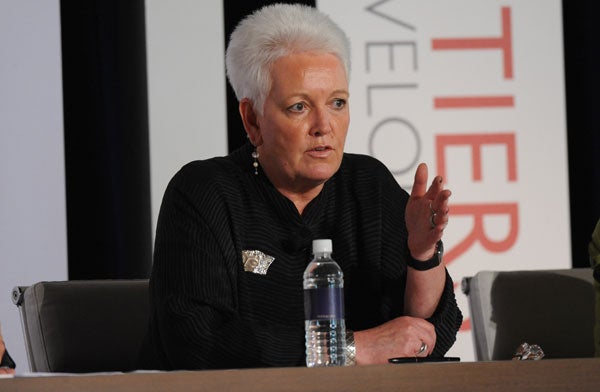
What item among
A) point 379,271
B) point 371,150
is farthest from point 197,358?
point 371,150

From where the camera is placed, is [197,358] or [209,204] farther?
[209,204]

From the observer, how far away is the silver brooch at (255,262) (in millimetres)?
2021

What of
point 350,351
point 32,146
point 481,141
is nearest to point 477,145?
point 481,141

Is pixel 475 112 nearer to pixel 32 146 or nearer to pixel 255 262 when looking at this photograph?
pixel 32 146

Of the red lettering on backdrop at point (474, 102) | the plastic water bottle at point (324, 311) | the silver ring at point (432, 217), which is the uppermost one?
the red lettering on backdrop at point (474, 102)

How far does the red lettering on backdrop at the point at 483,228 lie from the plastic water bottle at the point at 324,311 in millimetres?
1875

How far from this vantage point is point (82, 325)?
83.8 inches

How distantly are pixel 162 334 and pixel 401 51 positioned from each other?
6.72ft

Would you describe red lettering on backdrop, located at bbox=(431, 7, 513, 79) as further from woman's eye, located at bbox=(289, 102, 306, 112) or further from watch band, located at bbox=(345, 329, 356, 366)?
watch band, located at bbox=(345, 329, 356, 366)

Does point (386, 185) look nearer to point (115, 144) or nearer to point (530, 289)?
point (530, 289)

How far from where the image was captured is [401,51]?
365cm

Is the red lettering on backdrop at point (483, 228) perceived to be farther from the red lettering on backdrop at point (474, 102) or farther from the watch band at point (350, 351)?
the watch band at point (350, 351)

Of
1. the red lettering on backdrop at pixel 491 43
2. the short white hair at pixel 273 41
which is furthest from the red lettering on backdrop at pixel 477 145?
the short white hair at pixel 273 41

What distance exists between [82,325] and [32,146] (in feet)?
5.09
